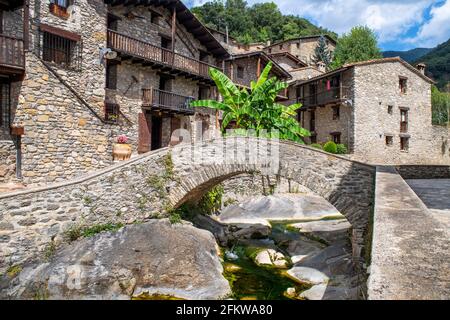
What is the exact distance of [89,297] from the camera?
791 centimetres

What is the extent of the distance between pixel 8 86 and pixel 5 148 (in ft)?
8.51

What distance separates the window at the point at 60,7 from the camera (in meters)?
15.6

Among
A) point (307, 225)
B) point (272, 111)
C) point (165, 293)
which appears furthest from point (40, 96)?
point (307, 225)

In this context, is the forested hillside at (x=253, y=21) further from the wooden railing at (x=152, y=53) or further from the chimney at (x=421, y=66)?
the wooden railing at (x=152, y=53)

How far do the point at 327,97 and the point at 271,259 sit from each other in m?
21.5

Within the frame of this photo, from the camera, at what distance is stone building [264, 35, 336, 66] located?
164 feet

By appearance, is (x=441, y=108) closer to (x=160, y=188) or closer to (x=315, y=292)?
(x=315, y=292)

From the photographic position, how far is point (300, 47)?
50.9m

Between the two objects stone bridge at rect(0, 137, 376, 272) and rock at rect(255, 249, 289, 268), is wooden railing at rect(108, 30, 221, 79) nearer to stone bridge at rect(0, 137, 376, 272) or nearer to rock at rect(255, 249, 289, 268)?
stone bridge at rect(0, 137, 376, 272)

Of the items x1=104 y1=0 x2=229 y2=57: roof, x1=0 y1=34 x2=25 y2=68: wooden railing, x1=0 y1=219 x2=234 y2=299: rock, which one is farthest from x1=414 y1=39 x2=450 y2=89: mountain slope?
x1=0 y1=34 x2=25 y2=68: wooden railing

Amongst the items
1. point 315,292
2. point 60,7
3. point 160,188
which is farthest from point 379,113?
point 60,7

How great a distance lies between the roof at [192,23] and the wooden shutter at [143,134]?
6625mm

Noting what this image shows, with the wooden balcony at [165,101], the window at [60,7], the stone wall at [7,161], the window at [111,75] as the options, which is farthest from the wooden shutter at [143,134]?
the stone wall at [7,161]
